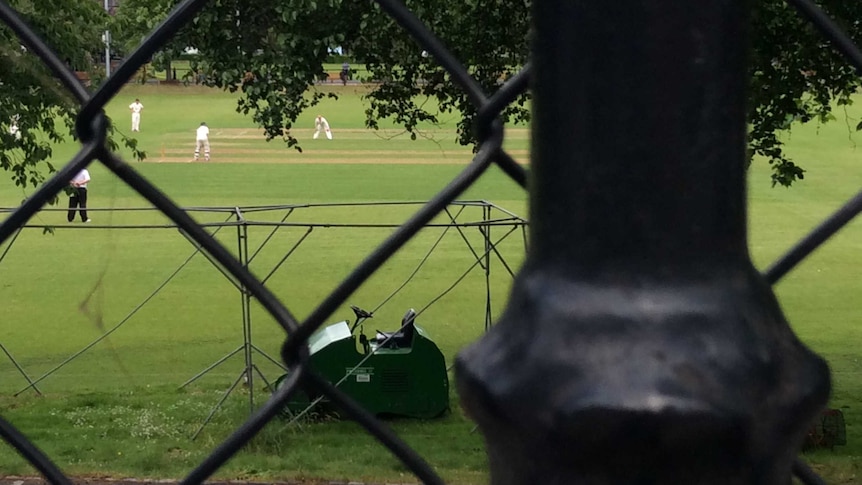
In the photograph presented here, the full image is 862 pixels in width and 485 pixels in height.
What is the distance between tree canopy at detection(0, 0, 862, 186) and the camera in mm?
5645

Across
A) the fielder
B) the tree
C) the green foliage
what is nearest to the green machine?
the tree

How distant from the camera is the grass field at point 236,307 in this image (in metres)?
7.33

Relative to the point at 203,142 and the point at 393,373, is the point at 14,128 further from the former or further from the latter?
the point at 203,142

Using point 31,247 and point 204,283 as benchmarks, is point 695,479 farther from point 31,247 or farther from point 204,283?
point 31,247

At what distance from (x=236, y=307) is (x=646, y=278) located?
1211 centimetres

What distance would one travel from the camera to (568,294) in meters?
0.38

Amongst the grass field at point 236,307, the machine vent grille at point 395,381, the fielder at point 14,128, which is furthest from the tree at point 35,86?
the machine vent grille at point 395,381

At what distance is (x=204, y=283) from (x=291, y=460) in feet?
21.7

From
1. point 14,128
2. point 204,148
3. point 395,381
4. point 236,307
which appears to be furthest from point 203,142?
point 14,128

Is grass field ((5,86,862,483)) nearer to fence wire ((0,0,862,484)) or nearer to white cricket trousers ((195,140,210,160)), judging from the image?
fence wire ((0,0,862,484))

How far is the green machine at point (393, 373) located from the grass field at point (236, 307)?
18 centimetres

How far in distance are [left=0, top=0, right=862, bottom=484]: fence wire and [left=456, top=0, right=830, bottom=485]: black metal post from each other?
13cm

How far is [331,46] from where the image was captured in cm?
641

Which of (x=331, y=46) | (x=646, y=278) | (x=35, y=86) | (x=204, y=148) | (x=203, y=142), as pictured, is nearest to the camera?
(x=646, y=278)
